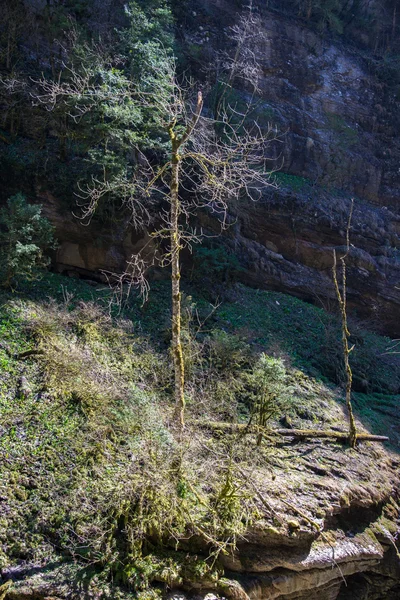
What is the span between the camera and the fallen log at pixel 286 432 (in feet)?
28.2

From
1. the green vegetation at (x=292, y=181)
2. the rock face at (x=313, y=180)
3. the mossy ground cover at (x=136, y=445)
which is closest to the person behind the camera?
the mossy ground cover at (x=136, y=445)

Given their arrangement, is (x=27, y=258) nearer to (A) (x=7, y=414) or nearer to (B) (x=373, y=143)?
(A) (x=7, y=414)

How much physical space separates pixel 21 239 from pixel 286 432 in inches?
253

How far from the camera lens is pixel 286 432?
9281 mm

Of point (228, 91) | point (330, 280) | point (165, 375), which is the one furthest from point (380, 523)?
point (228, 91)

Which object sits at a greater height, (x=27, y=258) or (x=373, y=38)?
(x=373, y=38)

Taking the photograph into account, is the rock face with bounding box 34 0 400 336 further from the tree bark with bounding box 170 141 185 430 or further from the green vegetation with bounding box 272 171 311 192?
the tree bark with bounding box 170 141 185 430

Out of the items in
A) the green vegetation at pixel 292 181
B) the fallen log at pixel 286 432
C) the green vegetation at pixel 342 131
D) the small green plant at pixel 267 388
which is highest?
the green vegetation at pixel 342 131

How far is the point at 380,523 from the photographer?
28.8 feet

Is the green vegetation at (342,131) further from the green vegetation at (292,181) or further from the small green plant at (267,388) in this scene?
the small green plant at (267,388)

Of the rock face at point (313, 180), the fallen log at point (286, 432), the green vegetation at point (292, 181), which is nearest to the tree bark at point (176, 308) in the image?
the fallen log at point (286, 432)

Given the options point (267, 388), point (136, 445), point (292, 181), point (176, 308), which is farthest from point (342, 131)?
point (136, 445)

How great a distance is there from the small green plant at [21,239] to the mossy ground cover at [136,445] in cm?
47

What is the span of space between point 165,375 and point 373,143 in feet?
51.6
